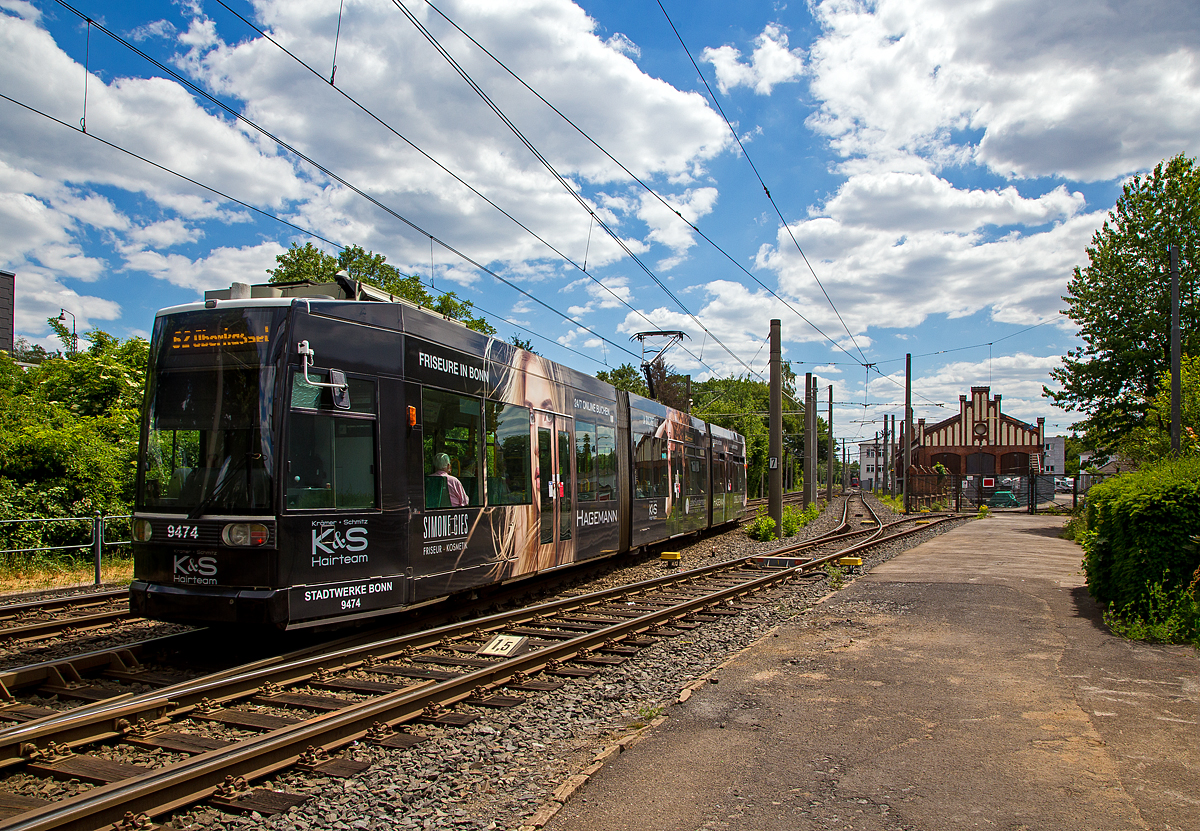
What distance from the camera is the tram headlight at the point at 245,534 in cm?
661

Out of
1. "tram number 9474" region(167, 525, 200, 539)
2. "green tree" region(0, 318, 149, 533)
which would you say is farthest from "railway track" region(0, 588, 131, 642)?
"green tree" region(0, 318, 149, 533)

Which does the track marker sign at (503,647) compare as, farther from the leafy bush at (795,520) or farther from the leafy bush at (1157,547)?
the leafy bush at (795,520)

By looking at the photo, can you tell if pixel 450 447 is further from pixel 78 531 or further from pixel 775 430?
pixel 775 430

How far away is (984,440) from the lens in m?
74.8

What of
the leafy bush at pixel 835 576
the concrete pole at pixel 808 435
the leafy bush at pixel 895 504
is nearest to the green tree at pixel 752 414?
the concrete pole at pixel 808 435

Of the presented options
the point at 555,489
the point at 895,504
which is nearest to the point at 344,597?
the point at 555,489

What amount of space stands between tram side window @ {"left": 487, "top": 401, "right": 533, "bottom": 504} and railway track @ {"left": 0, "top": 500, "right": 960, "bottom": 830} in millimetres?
1567

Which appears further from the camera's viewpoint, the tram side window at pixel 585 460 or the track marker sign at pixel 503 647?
the tram side window at pixel 585 460

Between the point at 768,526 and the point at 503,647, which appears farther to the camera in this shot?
the point at 768,526

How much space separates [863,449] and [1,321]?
10235 centimetres

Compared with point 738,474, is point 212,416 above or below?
above

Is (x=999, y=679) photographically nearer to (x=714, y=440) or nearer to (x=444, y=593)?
(x=444, y=593)

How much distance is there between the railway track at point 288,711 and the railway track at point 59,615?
9.92 feet

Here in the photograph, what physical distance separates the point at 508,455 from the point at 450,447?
1.39 m
